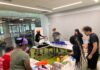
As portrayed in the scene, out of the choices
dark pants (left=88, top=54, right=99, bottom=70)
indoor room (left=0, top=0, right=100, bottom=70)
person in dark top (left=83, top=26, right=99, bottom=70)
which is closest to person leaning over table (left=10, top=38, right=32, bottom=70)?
indoor room (left=0, top=0, right=100, bottom=70)

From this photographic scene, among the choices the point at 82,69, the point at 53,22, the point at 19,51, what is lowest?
the point at 82,69

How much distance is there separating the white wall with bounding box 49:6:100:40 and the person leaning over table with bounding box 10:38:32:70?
5832mm

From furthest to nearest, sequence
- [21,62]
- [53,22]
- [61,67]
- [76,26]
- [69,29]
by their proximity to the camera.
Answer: [53,22], [69,29], [76,26], [61,67], [21,62]

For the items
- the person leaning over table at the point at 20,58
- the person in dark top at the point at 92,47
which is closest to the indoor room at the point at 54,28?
the person in dark top at the point at 92,47

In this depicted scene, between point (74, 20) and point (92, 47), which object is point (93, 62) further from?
point (74, 20)

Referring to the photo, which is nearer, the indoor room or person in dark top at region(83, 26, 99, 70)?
person in dark top at region(83, 26, 99, 70)

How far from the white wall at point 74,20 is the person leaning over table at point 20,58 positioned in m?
5.83

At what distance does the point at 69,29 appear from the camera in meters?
9.06

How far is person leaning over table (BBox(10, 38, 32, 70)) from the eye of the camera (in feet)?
6.59

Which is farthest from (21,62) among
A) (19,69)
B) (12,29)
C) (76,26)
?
(12,29)

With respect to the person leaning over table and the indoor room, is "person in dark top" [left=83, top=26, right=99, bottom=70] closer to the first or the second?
the indoor room

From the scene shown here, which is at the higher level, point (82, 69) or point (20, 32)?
point (20, 32)

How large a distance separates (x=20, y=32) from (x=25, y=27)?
59cm

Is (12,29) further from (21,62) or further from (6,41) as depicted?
(21,62)
